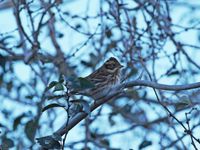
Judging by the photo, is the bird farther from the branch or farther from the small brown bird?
the branch

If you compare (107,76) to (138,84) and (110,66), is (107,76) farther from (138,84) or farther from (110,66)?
(138,84)

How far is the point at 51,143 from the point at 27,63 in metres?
2.56

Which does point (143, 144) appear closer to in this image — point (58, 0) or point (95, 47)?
point (58, 0)

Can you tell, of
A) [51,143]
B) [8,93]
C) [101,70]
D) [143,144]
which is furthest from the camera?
[8,93]

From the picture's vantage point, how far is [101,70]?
5254mm

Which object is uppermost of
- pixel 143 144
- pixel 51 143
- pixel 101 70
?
pixel 101 70

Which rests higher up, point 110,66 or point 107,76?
point 110,66

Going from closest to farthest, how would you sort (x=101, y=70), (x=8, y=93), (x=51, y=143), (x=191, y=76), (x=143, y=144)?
(x=51, y=143) < (x=143, y=144) < (x=101, y=70) < (x=191, y=76) < (x=8, y=93)

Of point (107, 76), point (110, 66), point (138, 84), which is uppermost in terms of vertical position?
point (110, 66)

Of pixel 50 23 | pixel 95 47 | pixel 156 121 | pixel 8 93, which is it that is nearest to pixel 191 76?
pixel 156 121

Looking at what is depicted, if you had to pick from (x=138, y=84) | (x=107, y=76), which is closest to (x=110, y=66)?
(x=107, y=76)

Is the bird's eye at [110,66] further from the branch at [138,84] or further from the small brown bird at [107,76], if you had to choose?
the branch at [138,84]

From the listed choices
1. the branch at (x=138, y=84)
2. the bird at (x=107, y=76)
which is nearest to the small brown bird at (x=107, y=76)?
the bird at (x=107, y=76)

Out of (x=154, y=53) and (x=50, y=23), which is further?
(x=50, y=23)
